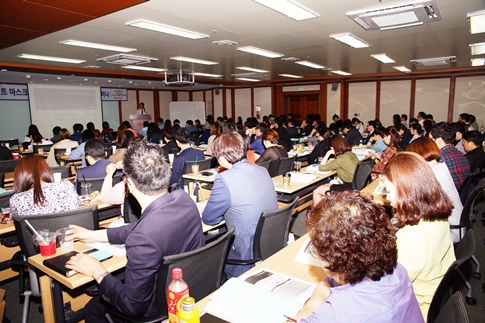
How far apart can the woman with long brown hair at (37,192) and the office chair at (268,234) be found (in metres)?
1.45

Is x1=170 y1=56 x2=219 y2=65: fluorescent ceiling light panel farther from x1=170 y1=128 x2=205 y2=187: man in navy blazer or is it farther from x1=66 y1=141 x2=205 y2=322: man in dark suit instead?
x1=66 y1=141 x2=205 y2=322: man in dark suit

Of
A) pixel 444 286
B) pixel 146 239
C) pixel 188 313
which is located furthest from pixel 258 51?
pixel 188 313

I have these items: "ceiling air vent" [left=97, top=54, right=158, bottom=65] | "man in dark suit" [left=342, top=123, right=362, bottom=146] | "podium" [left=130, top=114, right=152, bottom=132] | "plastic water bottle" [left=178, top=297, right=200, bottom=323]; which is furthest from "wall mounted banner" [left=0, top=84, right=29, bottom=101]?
"plastic water bottle" [left=178, top=297, right=200, bottom=323]

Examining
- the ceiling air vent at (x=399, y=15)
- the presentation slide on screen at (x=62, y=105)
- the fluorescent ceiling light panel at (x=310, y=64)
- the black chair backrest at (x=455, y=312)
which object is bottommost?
the black chair backrest at (x=455, y=312)

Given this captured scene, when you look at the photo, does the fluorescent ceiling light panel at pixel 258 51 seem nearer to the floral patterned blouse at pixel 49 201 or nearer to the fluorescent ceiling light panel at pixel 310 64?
the fluorescent ceiling light panel at pixel 310 64

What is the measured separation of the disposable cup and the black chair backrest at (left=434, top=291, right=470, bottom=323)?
2.04 m

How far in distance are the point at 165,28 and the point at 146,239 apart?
15.3 ft

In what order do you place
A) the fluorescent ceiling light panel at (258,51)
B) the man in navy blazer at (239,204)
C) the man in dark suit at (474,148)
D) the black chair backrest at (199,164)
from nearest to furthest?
the man in navy blazer at (239,204), the black chair backrest at (199,164), the man in dark suit at (474,148), the fluorescent ceiling light panel at (258,51)

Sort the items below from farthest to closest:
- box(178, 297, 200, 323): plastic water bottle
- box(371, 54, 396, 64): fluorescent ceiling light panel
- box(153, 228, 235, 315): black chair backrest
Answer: box(371, 54, 396, 64): fluorescent ceiling light panel → box(153, 228, 235, 315): black chair backrest → box(178, 297, 200, 323): plastic water bottle

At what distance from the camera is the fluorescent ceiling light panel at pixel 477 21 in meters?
4.57

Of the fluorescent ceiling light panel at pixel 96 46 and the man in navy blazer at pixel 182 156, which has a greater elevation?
the fluorescent ceiling light panel at pixel 96 46

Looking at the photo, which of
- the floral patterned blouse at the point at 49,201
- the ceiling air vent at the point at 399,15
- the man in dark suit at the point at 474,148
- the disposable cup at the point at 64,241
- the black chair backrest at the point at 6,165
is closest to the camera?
the disposable cup at the point at 64,241

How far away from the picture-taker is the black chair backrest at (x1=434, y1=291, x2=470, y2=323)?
3.50 ft

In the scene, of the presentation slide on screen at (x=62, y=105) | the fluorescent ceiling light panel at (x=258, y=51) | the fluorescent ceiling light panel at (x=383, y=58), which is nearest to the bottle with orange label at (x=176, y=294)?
the fluorescent ceiling light panel at (x=258, y=51)
